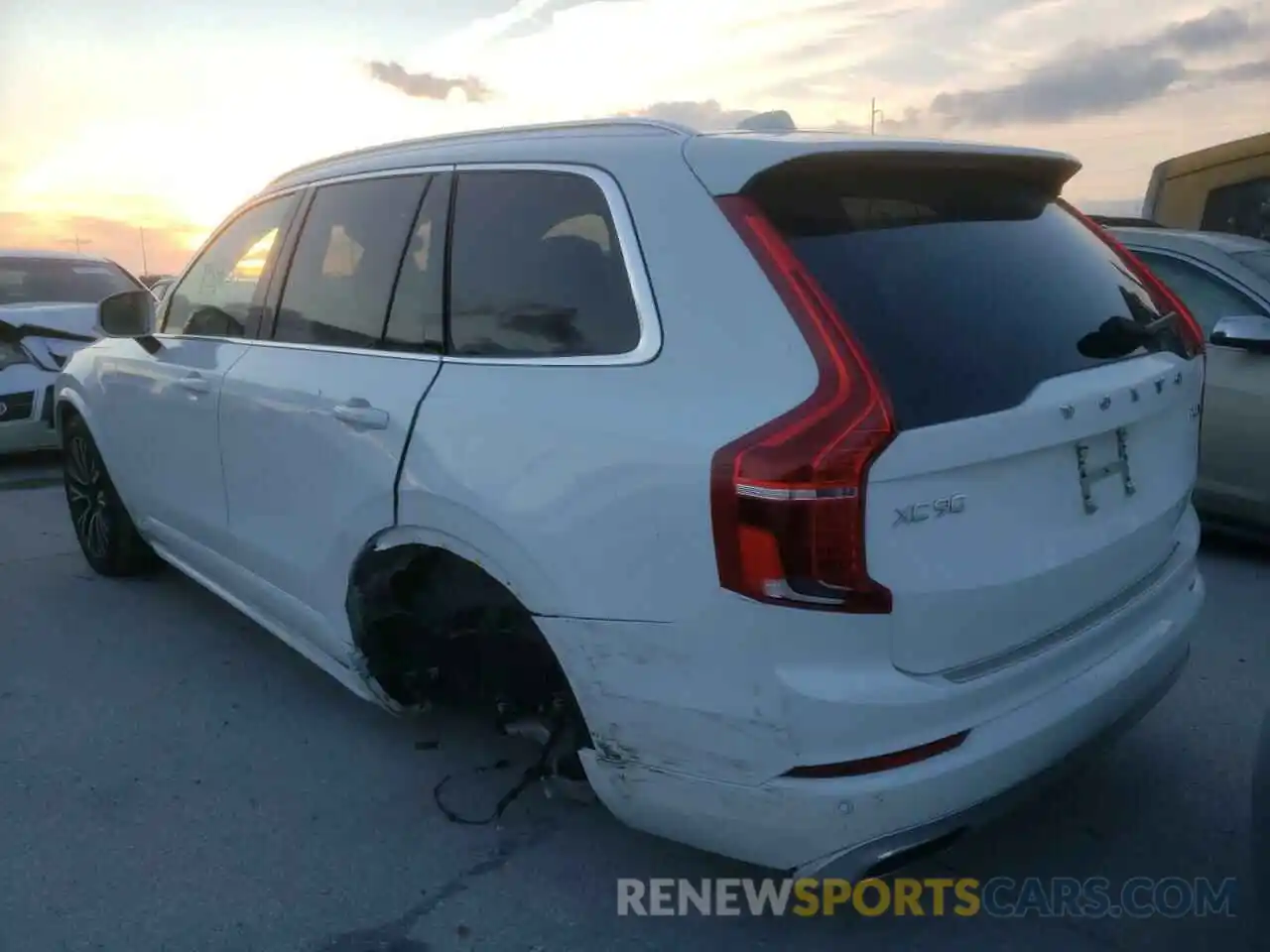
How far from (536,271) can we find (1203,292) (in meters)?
4.11

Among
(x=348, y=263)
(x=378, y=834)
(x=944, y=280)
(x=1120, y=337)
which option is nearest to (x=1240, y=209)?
(x=1120, y=337)

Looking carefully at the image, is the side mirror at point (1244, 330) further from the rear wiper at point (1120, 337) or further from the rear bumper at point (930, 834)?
the rear bumper at point (930, 834)

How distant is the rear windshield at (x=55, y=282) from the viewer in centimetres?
881

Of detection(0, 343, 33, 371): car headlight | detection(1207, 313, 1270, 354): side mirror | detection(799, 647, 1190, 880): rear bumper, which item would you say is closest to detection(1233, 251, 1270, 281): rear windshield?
detection(1207, 313, 1270, 354): side mirror

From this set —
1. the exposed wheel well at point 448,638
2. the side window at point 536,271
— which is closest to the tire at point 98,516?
the exposed wheel well at point 448,638

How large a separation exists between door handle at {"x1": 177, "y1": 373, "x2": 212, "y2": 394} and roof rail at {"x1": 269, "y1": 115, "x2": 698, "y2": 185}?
0.77 meters

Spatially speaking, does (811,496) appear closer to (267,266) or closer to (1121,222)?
(267,266)

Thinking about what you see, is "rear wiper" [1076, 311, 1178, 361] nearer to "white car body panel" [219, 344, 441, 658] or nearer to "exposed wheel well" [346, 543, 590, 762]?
"exposed wheel well" [346, 543, 590, 762]

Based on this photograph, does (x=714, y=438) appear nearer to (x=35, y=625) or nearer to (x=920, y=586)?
(x=920, y=586)

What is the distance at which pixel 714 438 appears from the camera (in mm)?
2170

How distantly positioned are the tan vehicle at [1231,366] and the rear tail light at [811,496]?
3.45m

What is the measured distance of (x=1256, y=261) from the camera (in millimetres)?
5441

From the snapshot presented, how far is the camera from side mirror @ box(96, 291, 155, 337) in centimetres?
457

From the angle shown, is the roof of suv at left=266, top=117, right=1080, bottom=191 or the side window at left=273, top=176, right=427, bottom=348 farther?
the side window at left=273, top=176, right=427, bottom=348
